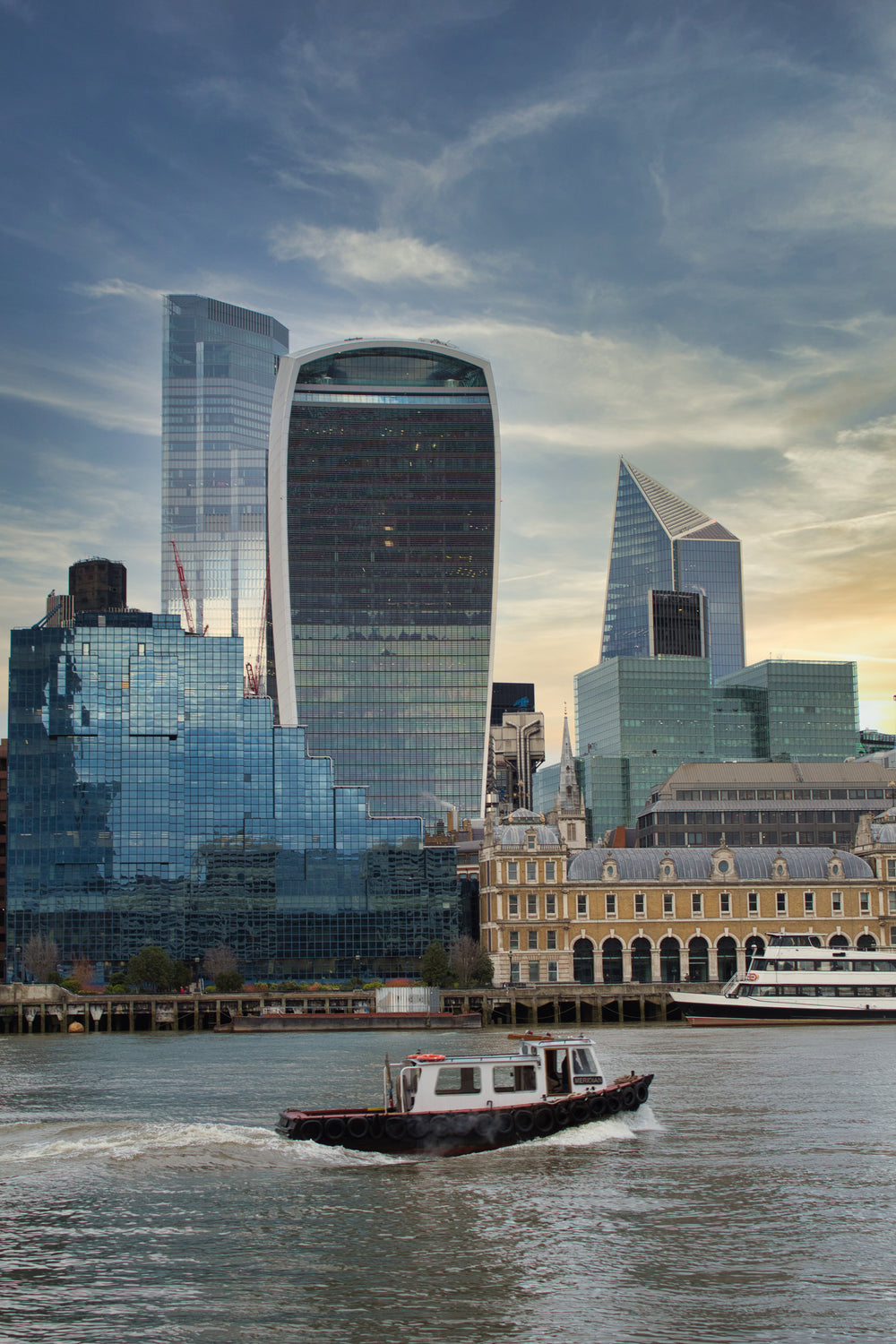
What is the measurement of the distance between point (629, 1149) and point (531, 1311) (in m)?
26.2

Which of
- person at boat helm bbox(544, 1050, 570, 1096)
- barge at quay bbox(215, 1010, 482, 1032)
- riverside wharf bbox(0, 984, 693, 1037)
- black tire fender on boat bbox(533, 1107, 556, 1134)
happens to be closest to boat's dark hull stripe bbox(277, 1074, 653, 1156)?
black tire fender on boat bbox(533, 1107, 556, 1134)

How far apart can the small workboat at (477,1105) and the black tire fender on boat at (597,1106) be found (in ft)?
0.14

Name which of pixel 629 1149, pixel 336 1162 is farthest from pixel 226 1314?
pixel 629 1149

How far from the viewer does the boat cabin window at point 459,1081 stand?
69.0 metres

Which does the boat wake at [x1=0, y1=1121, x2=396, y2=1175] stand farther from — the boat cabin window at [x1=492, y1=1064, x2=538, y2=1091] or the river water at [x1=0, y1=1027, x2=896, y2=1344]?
the boat cabin window at [x1=492, y1=1064, x2=538, y2=1091]

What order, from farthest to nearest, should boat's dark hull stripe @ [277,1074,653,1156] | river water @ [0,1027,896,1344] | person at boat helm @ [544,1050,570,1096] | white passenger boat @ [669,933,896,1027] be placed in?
1. white passenger boat @ [669,933,896,1027]
2. person at boat helm @ [544,1050,570,1096]
3. boat's dark hull stripe @ [277,1074,653,1156]
4. river water @ [0,1027,896,1344]

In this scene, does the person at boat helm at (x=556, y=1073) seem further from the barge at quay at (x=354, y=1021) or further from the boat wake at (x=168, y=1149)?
the barge at quay at (x=354, y=1021)

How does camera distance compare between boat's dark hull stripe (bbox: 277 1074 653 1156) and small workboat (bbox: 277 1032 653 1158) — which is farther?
small workboat (bbox: 277 1032 653 1158)

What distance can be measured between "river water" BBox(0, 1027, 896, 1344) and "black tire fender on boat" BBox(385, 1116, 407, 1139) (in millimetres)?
1506

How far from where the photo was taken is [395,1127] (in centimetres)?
6694

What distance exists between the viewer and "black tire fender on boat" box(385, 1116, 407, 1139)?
219 feet

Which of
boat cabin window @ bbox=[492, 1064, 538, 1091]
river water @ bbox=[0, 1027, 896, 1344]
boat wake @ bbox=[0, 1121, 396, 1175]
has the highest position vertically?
boat cabin window @ bbox=[492, 1064, 538, 1091]

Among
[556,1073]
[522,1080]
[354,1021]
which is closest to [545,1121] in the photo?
[522,1080]

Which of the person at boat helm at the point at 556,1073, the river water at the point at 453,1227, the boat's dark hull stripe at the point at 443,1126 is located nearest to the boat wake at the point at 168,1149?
the river water at the point at 453,1227
